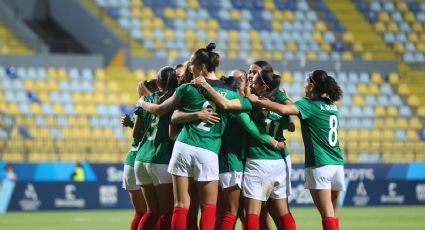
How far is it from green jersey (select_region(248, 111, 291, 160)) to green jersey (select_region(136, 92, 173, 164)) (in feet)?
3.05

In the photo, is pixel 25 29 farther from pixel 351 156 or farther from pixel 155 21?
pixel 351 156

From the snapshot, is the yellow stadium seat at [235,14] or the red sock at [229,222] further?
the yellow stadium seat at [235,14]

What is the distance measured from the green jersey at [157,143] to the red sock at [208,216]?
903 mm

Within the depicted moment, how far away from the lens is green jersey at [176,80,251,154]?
382 inches

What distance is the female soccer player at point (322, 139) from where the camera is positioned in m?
10.2

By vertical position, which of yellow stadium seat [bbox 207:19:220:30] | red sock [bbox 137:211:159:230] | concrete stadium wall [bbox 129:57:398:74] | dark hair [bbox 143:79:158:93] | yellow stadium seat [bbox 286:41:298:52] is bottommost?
red sock [bbox 137:211:159:230]

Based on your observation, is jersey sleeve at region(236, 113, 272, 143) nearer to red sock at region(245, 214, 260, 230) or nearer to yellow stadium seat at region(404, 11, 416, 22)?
red sock at region(245, 214, 260, 230)

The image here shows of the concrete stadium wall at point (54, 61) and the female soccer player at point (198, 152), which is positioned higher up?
the concrete stadium wall at point (54, 61)

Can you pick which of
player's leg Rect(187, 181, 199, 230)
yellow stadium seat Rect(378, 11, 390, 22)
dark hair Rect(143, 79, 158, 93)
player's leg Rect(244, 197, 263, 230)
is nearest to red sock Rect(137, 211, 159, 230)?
player's leg Rect(187, 181, 199, 230)

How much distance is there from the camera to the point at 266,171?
398 inches

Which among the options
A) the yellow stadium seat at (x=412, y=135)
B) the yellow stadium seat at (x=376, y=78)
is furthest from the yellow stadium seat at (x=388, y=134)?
the yellow stadium seat at (x=376, y=78)

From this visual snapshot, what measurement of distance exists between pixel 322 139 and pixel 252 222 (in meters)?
1.19

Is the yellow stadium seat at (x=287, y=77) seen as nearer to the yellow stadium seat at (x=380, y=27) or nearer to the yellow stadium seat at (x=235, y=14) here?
the yellow stadium seat at (x=235, y=14)

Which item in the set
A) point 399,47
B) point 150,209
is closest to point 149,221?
point 150,209
